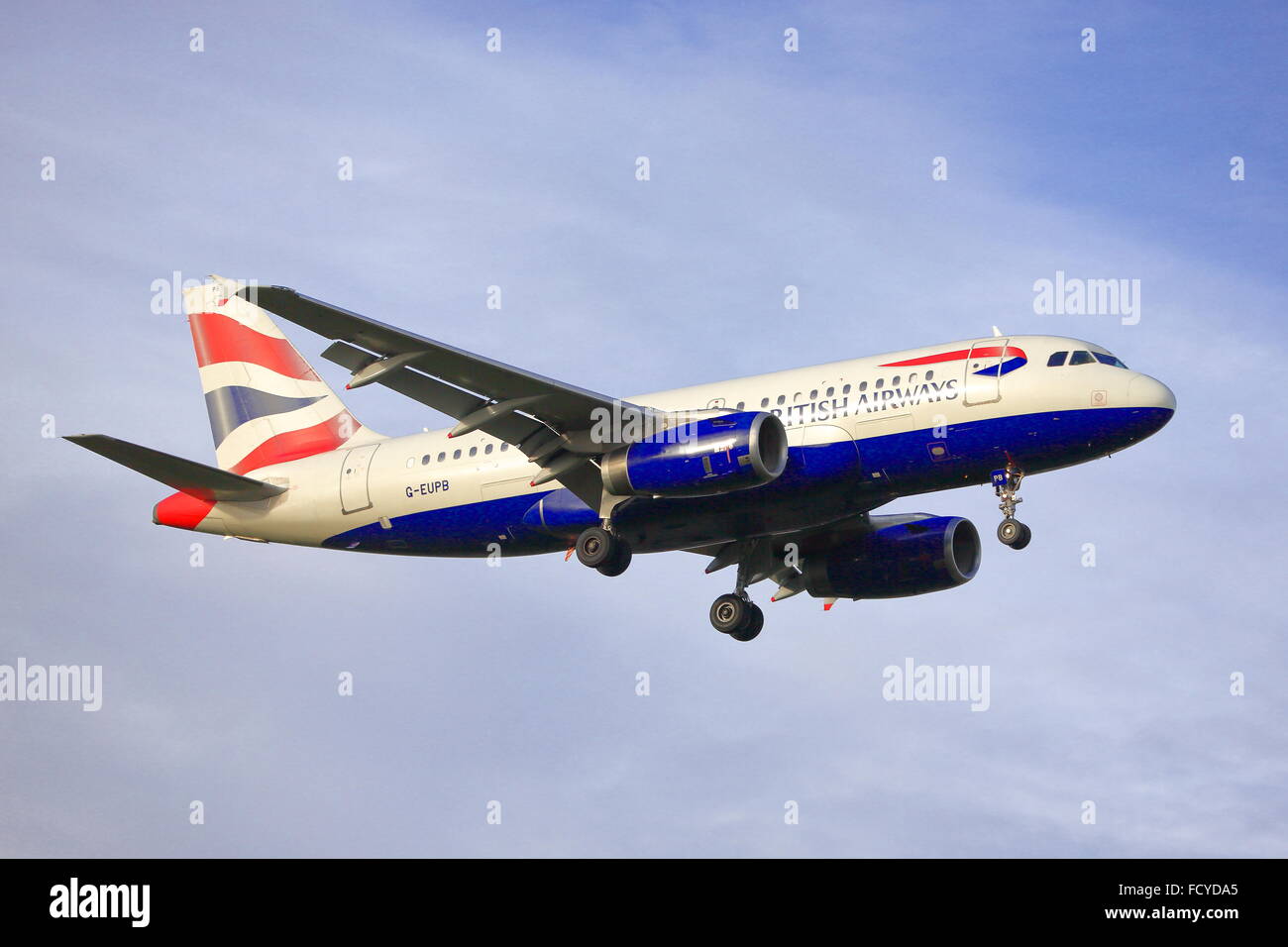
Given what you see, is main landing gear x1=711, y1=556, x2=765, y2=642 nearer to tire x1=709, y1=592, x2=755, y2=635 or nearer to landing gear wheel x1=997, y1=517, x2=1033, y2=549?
tire x1=709, y1=592, x2=755, y2=635

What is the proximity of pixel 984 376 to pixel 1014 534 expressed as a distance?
11.8 feet

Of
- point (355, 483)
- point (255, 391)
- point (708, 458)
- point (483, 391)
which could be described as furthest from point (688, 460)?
point (255, 391)

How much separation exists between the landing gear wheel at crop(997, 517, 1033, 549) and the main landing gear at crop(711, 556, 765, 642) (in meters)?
9.01

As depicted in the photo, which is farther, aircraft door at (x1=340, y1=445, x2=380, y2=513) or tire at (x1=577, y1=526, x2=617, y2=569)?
aircraft door at (x1=340, y1=445, x2=380, y2=513)

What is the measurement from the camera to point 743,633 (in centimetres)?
4375

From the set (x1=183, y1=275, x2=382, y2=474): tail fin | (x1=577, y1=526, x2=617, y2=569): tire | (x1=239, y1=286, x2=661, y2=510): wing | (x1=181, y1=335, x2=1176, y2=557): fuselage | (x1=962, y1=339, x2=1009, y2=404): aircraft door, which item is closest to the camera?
(x1=239, y1=286, x2=661, y2=510): wing

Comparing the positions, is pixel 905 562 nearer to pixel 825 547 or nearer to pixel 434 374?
pixel 825 547

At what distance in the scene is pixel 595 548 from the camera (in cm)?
3909

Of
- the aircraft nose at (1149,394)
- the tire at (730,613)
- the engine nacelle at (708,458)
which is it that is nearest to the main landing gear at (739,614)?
the tire at (730,613)

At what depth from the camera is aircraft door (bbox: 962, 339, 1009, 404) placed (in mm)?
36844

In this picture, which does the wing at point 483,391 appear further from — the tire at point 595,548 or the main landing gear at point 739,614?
the main landing gear at point 739,614

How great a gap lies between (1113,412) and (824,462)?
21.1ft

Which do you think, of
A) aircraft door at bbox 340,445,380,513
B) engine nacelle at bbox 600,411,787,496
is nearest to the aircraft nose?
engine nacelle at bbox 600,411,787,496

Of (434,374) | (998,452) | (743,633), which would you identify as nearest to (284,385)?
(434,374)
